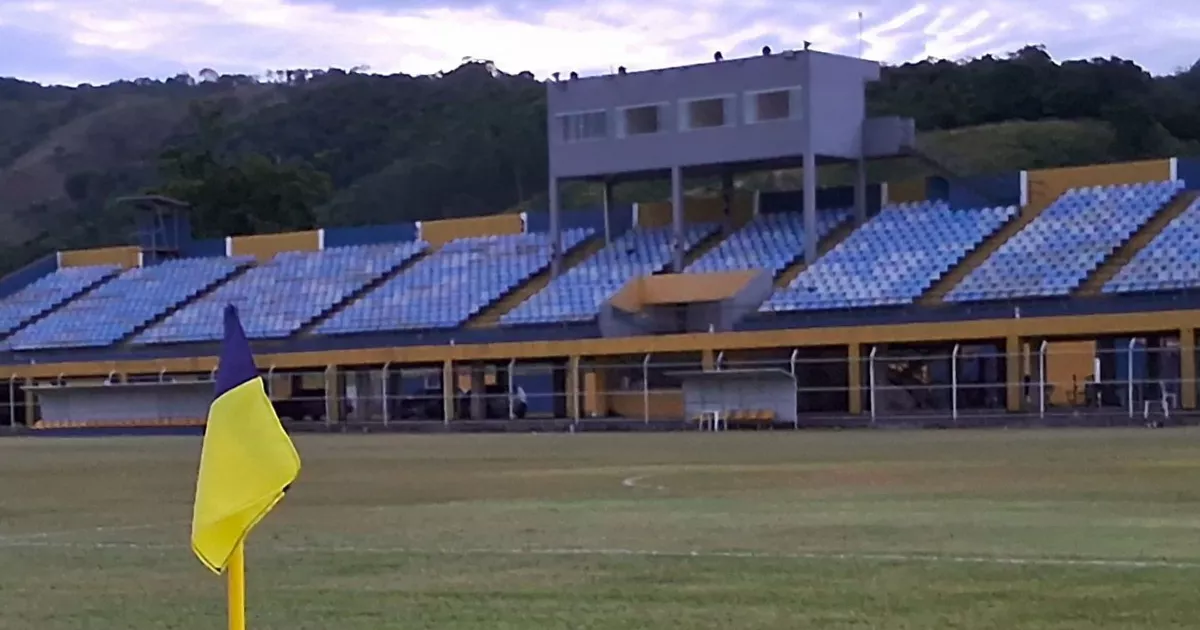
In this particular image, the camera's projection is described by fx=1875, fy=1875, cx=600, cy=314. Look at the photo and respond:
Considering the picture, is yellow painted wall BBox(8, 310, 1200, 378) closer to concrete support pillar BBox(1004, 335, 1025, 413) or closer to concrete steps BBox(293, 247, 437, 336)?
concrete support pillar BBox(1004, 335, 1025, 413)

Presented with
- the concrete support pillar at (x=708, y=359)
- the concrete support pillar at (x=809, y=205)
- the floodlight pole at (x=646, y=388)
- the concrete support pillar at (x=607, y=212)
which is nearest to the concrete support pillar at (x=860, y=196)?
the concrete support pillar at (x=809, y=205)

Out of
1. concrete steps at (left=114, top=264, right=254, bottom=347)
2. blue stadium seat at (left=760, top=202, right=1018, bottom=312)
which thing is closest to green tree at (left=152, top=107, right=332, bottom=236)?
concrete steps at (left=114, top=264, right=254, bottom=347)

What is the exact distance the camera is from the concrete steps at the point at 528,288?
51500 millimetres

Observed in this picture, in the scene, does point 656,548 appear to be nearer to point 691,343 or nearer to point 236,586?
point 236,586

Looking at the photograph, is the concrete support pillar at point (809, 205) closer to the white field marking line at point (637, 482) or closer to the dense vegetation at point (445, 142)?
the dense vegetation at point (445, 142)

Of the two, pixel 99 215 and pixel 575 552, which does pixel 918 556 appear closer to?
pixel 575 552

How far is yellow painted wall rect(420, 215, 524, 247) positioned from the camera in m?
59.0

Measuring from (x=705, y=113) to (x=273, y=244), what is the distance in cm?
2011

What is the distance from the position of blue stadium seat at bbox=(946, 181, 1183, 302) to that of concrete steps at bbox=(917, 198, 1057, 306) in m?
0.34

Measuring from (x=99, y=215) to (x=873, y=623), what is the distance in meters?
120

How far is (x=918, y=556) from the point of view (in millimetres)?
11078

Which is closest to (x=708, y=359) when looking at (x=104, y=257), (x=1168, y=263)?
(x=1168, y=263)

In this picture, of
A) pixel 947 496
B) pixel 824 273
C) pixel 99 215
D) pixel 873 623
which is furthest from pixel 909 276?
pixel 99 215

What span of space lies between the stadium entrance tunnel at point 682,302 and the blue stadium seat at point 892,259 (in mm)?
687
